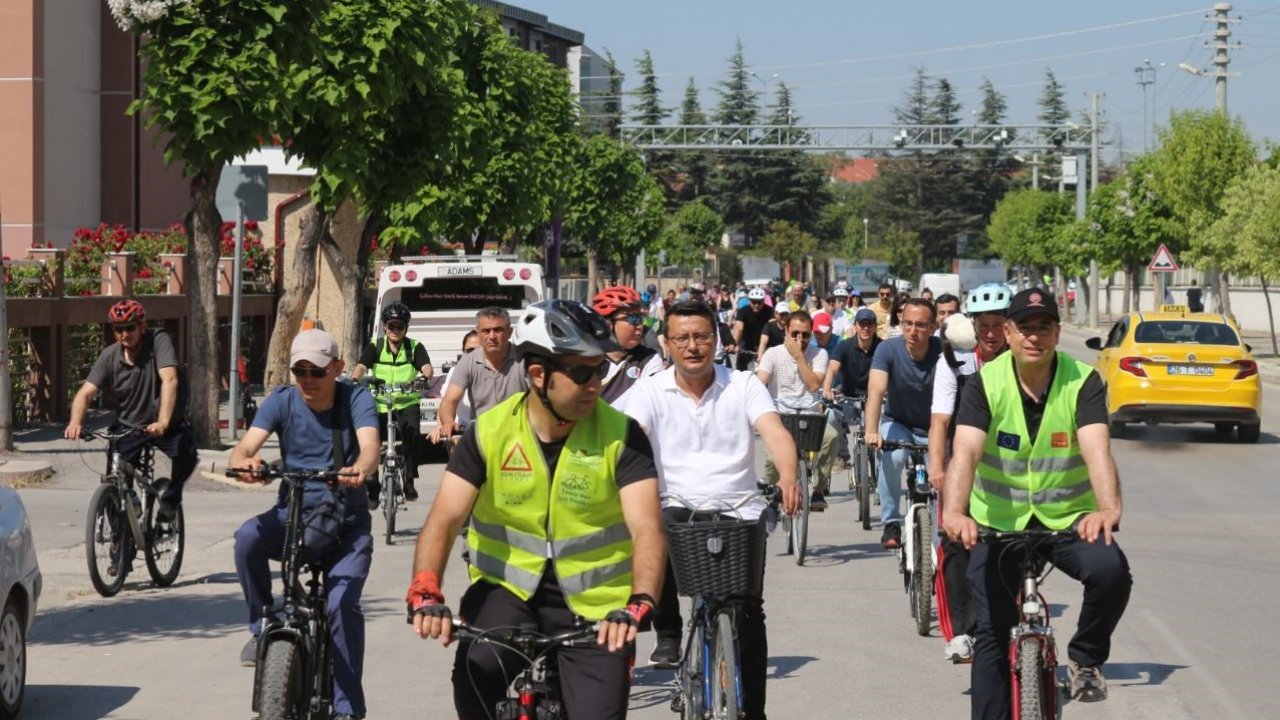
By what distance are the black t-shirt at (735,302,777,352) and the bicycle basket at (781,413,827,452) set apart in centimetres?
956

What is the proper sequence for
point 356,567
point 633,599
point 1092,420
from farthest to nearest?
point 356,567
point 1092,420
point 633,599

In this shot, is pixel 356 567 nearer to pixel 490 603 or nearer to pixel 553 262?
pixel 490 603

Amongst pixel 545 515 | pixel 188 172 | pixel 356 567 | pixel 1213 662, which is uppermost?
pixel 188 172

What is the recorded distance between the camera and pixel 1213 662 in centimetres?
949

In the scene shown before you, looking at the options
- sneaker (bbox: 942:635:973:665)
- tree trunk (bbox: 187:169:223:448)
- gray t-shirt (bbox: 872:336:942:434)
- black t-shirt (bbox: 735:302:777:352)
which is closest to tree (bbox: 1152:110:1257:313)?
black t-shirt (bbox: 735:302:777:352)

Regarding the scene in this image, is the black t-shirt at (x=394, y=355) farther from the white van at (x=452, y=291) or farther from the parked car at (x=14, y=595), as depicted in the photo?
the white van at (x=452, y=291)

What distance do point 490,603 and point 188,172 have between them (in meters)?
16.9

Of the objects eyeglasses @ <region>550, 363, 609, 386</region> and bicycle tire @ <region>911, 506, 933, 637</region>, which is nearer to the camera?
eyeglasses @ <region>550, 363, 609, 386</region>

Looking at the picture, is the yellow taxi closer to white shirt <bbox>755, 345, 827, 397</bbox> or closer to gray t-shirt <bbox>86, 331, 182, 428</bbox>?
white shirt <bbox>755, 345, 827, 397</bbox>

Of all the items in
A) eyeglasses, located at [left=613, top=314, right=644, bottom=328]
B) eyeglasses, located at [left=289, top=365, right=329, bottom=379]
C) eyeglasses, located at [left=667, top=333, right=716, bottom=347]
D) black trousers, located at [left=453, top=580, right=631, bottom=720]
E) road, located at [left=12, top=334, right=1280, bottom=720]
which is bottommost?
road, located at [left=12, top=334, right=1280, bottom=720]

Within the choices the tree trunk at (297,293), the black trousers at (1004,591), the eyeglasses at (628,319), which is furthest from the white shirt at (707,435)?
the tree trunk at (297,293)

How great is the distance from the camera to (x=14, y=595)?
7.99 metres

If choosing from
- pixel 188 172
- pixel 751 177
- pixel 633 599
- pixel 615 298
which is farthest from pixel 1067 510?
pixel 751 177

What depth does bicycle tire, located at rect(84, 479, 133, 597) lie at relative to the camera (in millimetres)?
11297
